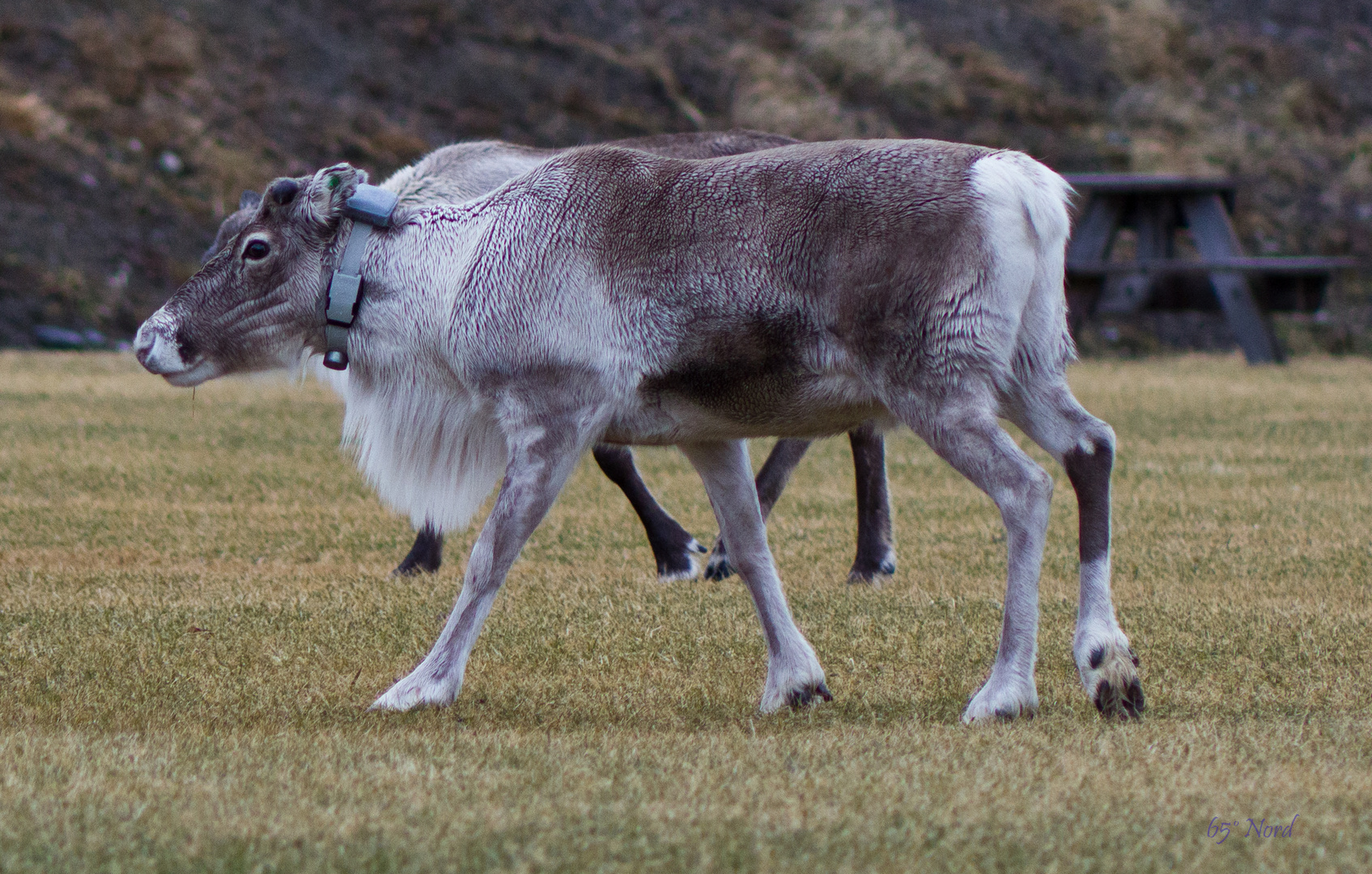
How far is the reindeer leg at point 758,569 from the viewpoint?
4312 millimetres

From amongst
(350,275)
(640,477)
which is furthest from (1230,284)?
(350,275)

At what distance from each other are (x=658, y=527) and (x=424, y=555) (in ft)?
3.29

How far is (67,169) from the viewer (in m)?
18.1

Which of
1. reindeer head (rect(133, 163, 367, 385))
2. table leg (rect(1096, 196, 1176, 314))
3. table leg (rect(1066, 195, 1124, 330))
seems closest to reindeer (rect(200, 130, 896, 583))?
reindeer head (rect(133, 163, 367, 385))

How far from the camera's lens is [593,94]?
73.2 feet

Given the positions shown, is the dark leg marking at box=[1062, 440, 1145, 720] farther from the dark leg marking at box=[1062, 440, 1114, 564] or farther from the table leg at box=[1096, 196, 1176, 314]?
the table leg at box=[1096, 196, 1176, 314]

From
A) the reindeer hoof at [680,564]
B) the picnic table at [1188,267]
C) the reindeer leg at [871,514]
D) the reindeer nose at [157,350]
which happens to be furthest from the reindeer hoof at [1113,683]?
the picnic table at [1188,267]

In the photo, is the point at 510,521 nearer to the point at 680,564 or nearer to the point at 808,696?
the point at 808,696

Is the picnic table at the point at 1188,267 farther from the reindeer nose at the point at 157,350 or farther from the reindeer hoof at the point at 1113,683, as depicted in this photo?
the reindeer nose at the point at 157,350

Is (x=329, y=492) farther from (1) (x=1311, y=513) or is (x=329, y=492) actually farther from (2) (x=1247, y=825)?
(2) (x=1247, y=825)

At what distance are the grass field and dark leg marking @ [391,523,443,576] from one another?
0.54 ft

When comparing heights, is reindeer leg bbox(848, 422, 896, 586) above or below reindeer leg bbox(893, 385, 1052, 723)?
below

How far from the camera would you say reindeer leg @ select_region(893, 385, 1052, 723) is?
395 centimetres

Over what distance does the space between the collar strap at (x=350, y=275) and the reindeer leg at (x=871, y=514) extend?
2409mm
